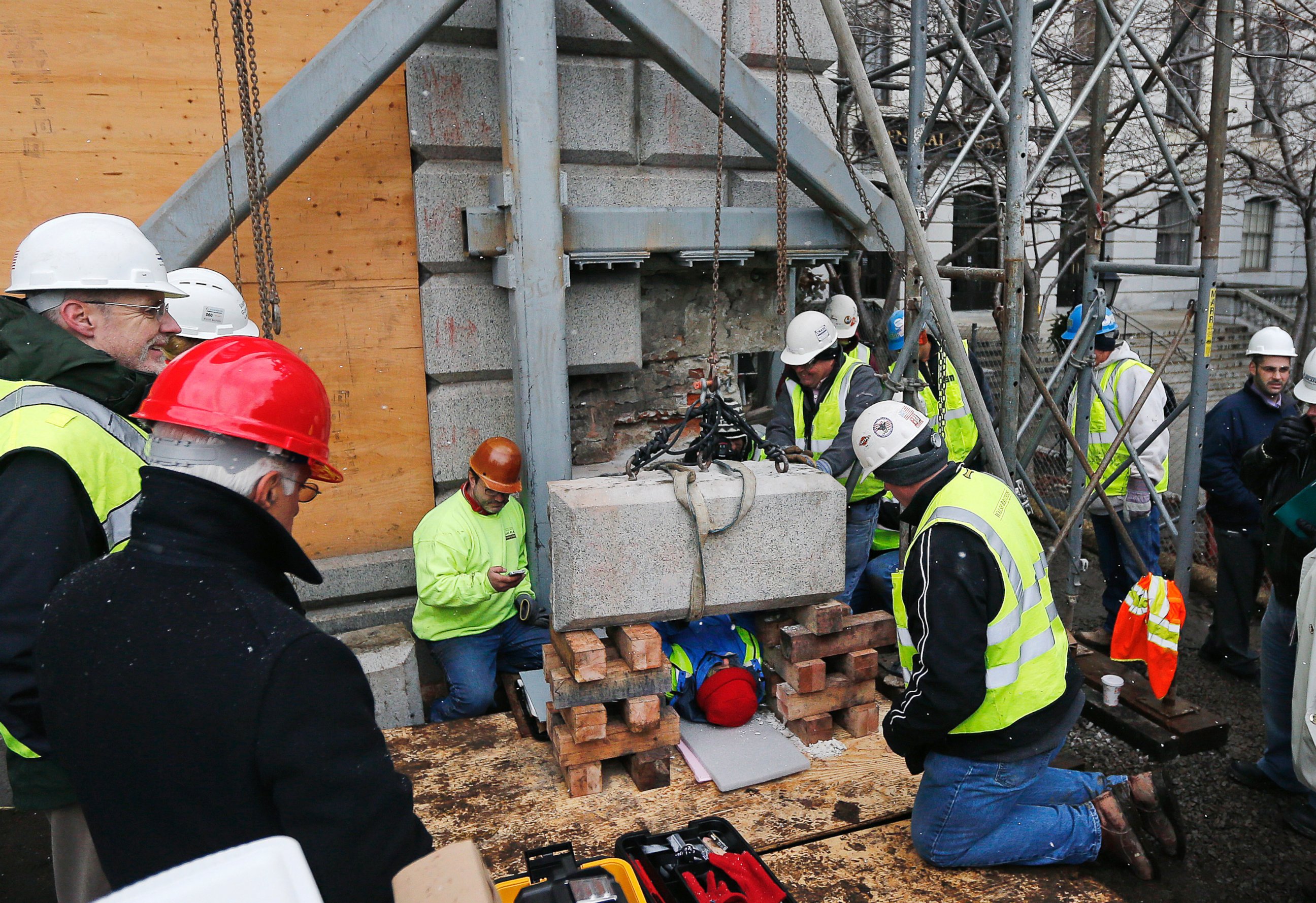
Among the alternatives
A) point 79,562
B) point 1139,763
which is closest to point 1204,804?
point 1139,763

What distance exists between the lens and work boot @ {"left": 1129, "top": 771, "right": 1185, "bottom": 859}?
3473 millimetres

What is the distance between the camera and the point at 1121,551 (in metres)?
6.32

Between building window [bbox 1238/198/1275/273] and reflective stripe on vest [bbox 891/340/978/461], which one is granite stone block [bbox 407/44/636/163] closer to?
reflective stripe on vest [bbox 891/340/978/461]

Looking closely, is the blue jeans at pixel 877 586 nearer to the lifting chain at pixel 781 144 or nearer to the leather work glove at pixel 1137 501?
the leather work glove at pixel 1137 501

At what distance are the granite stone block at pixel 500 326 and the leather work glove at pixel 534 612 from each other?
50.0 inches

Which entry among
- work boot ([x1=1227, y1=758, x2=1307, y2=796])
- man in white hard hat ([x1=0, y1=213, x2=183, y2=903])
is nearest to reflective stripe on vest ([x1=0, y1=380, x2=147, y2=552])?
man in white hard hat ([x1=0, y1=213, x2=183, y2=903])

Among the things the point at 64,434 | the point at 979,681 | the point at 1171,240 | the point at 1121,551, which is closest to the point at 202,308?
the point at 64,434

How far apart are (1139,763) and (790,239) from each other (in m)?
3.47

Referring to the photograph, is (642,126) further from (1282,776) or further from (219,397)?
(1282,776)

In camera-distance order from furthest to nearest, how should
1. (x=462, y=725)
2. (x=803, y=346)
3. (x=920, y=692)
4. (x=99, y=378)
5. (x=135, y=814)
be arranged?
(x=803, y=346) < (x=462, y=725) < (x=920, y=692) < (x=99, y=378) < (x=135, y=814)

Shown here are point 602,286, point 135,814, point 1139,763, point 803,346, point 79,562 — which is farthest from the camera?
point 803,346

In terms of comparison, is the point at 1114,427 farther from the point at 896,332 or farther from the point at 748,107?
the point at 748,107

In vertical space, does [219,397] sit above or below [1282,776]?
above

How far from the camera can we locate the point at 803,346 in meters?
5.46
